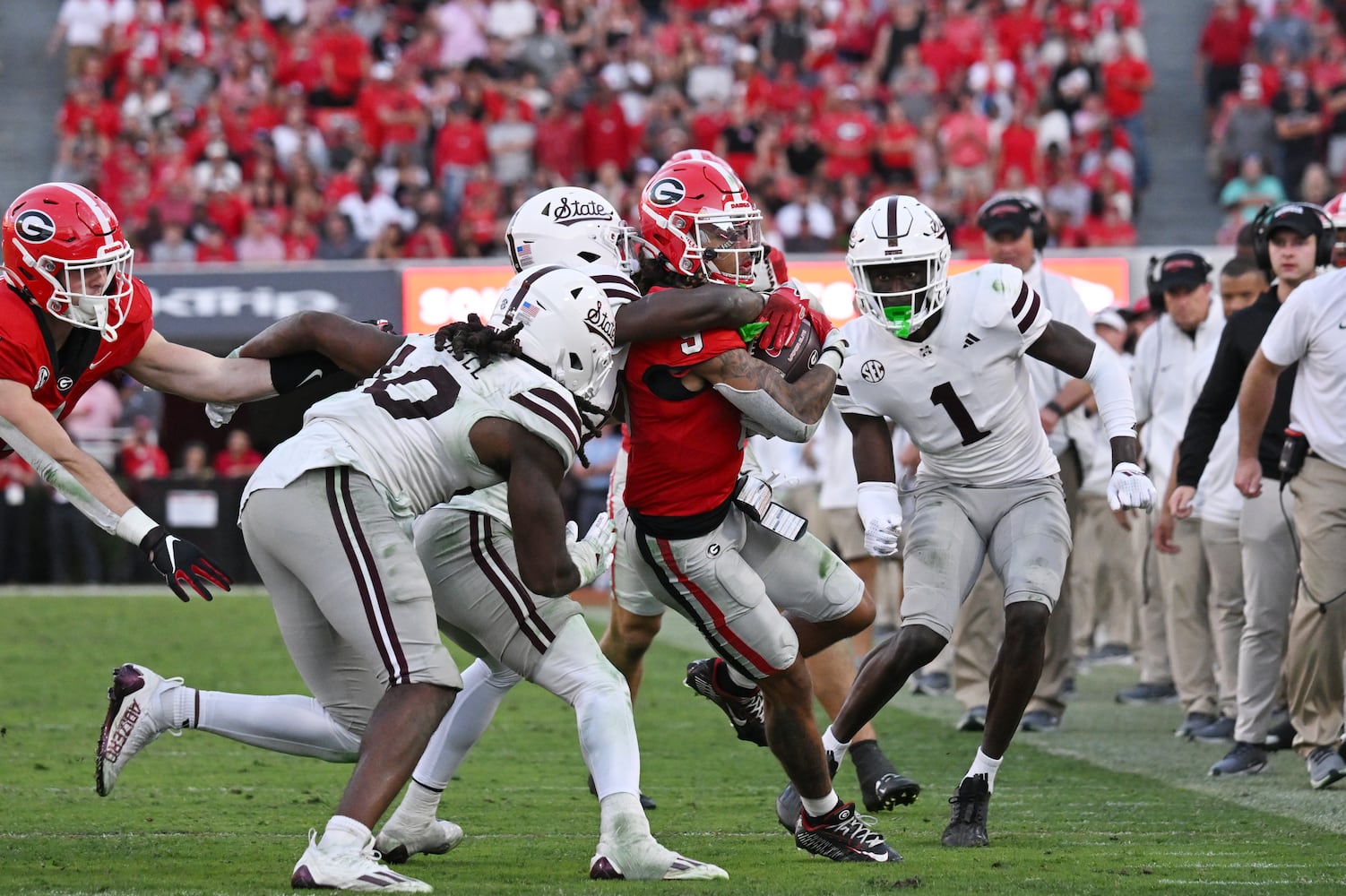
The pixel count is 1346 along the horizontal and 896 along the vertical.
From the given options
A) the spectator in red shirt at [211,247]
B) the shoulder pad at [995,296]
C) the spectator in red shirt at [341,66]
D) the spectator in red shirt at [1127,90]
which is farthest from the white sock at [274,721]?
the spectator in red shirt at [1127,90]

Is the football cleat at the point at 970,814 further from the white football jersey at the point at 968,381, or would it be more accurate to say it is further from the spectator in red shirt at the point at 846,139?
the spectator in red shirt at the point at 846,139

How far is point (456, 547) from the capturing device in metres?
4.80

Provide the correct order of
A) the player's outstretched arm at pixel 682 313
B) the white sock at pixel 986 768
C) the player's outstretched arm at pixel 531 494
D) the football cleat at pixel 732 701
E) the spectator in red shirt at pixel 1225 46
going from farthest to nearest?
1. the spectator in red shirt at pixel 1225 46
2. the football cleat at pixel 732 701
3. the white sock at pixel 986 768
4. the player's outstretched arm at pixel 682 313
5. the player's outstretched arm at pixel 531 494

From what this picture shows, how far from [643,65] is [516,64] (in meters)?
1.38

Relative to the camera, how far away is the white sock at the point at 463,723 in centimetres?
512

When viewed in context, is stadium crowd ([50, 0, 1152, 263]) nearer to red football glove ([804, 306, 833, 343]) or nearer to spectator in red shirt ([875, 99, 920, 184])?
spectator in red shirt ([875, 99, 920, 184])

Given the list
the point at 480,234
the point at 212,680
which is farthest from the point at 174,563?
the point at 480,234

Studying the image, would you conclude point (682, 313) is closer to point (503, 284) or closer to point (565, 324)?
point (565, 324)

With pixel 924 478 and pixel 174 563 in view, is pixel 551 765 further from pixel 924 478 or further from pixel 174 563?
pixel 174 563

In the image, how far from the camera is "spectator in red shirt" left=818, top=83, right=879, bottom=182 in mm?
18781

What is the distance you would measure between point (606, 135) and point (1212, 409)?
12.3 meters

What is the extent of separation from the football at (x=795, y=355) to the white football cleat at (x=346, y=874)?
1738 millimetres

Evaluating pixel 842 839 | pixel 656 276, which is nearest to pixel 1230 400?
pixel 656 276

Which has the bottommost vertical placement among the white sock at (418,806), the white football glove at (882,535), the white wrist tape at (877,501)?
the white sock at (418,806)
